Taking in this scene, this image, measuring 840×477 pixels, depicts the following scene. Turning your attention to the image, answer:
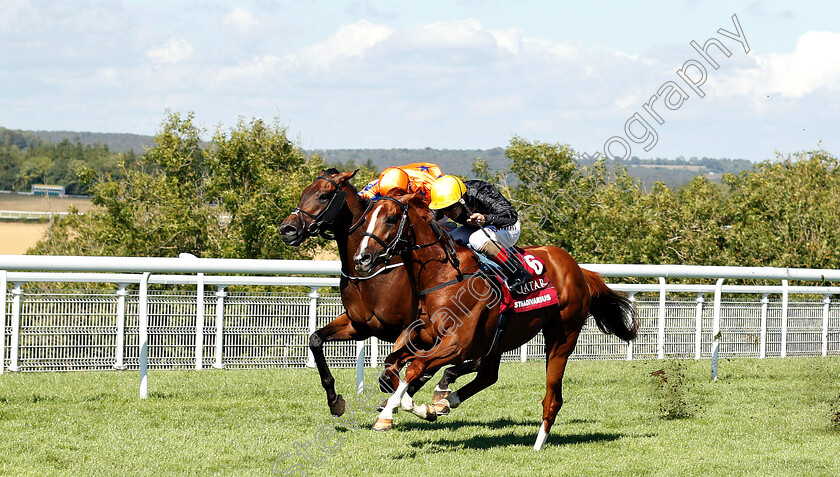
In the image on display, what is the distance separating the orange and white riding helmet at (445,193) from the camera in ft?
17.0

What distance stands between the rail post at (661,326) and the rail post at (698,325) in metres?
0.36

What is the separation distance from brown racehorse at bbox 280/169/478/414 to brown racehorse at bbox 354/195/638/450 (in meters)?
0.08

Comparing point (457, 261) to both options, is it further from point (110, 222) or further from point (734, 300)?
point (110, 222)

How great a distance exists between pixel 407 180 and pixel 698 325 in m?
4.26

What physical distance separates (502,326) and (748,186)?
21.0m

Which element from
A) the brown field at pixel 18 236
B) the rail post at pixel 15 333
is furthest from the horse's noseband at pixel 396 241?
the brown field at pixel 18 236

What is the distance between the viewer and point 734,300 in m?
9.15

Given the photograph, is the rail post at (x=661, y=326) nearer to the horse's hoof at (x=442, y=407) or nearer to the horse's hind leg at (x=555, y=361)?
the horse's hind leg at (x=555, y=361)

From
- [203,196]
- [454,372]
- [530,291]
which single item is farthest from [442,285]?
[203,196]

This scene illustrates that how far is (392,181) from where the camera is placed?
5496 millimetres

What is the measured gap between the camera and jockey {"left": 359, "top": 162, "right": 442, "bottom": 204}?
5.50 meters

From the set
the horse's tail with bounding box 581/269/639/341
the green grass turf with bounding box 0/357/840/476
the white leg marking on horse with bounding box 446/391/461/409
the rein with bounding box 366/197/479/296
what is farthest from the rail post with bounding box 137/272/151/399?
the horse's tail with bounding box 581/269/639/341

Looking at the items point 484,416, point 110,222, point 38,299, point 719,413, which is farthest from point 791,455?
point 110,222

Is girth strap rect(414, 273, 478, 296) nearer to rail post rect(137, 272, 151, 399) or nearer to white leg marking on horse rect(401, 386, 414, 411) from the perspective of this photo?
white leg marking on horse rect(401, 386, 414, 411)
